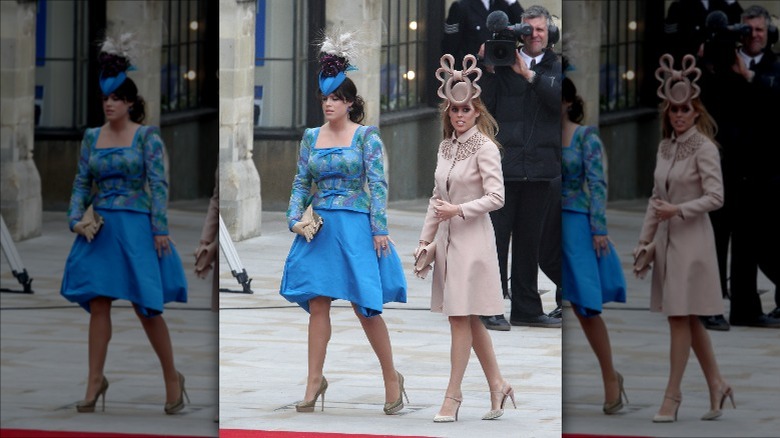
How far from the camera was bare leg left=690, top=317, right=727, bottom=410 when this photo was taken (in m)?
6.20

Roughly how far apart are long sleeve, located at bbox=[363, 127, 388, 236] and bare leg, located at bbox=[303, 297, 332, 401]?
395 millimetres

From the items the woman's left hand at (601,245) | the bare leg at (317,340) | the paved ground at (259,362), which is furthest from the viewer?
the bare leg at (317,340)

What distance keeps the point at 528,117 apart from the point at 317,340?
1251 mm

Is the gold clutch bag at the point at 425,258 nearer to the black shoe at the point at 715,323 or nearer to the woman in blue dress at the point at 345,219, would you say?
the woman in blue dress at the point at 345,219

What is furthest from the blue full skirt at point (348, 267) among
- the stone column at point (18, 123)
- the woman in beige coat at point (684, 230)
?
the stone column at point (18, 123)

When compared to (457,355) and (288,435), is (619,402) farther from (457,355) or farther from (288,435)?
(288,435)

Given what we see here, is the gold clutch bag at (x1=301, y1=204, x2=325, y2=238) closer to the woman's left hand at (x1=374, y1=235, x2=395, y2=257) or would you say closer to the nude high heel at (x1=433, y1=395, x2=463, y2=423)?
the woman's left hand at (x1=374, y1=235, x2=395, y2=257)

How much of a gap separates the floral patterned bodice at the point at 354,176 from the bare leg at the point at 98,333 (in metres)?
0.90

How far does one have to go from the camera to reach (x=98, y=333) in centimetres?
667

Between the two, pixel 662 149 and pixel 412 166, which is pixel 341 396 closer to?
pixel 412 166

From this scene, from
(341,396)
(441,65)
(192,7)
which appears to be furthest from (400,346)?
(192,7)

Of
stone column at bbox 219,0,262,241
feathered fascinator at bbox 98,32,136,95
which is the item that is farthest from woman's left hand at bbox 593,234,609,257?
feathered fascinator at bbox 98,32,136,95

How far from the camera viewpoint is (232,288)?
6691mm

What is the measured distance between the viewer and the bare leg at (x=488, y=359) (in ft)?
21.1
